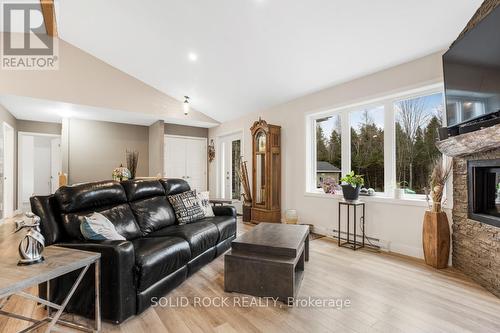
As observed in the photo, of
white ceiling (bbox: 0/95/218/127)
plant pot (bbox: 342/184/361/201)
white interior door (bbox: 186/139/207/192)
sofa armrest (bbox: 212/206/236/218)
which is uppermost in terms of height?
white ceiling (bbox: 0/95/218/127)

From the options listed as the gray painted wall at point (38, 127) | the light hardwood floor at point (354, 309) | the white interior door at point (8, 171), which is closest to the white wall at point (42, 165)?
the gray painted wall at point (38, 127)

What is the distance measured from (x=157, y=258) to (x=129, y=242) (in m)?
0.26

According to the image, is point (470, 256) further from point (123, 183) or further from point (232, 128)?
point (232, 128)

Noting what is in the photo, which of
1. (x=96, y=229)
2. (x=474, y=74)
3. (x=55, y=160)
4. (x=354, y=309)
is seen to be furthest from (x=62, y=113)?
(x=474, y=74)

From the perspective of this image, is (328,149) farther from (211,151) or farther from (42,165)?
(42,165)

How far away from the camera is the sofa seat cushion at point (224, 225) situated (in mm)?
3175

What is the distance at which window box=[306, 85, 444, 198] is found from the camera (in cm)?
325

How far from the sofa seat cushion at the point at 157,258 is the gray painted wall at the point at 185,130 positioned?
15.9 feet

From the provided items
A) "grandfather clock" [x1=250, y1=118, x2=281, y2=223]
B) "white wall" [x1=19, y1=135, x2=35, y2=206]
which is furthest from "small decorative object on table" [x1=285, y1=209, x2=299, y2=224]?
"white wall" [x1=19, y1=135, x2=35, y2=206]

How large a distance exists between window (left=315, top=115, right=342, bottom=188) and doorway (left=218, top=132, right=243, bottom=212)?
7.01ft

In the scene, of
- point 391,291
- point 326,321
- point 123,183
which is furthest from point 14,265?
point 391,291

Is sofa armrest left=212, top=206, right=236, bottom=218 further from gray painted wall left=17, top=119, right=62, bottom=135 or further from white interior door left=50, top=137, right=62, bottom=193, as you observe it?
white interior door left=50, top=137, right=62, bottom=193

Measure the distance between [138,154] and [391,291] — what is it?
6429 mm

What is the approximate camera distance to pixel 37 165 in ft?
27.4
